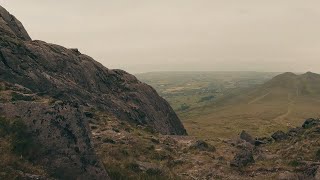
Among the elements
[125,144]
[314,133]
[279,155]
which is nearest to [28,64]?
[125,144]

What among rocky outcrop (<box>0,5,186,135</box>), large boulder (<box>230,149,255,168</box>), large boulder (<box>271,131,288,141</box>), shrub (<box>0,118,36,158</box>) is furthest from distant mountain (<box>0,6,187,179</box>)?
large boulder (<box>271,131,288,141</box>)

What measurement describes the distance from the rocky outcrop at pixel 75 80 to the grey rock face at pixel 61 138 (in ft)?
79.1

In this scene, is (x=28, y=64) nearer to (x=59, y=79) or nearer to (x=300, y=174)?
(x=59, y=79)

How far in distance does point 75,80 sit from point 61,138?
4342cm

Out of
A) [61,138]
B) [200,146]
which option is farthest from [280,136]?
[61,138]

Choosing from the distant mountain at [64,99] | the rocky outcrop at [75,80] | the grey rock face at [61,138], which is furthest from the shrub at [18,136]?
the rocky outcrop at [75,80]

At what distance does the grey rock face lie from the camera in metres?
35.8

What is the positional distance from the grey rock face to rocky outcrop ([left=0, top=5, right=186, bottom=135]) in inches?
949

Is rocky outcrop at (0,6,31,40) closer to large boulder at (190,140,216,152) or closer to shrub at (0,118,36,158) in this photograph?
large boulder at (190,140,216,152)

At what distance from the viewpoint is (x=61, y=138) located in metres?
37.9

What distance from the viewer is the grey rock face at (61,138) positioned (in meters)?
35.8

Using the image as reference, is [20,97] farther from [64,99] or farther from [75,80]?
[75,80]

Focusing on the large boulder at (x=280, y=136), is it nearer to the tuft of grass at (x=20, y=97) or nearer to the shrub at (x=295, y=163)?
the shrub at (x=295, y=163)

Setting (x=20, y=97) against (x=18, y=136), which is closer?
(x=18, y=136)
